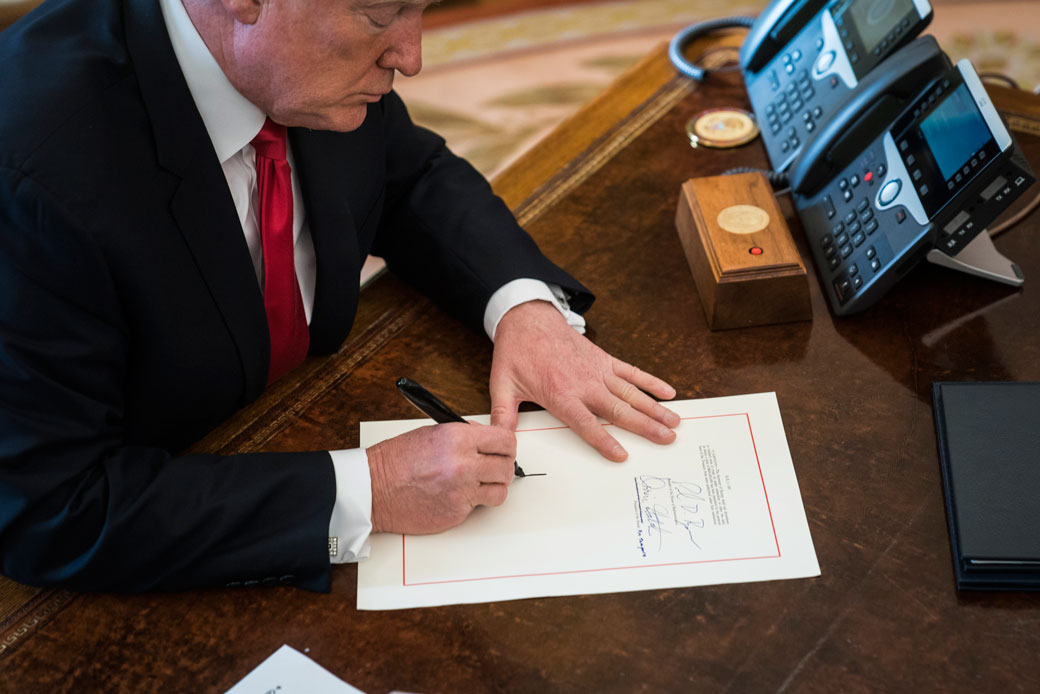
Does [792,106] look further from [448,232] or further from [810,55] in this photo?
[448,232]

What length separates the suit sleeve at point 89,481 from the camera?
1.28 m

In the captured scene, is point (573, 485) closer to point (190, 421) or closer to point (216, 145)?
point (190, 421)

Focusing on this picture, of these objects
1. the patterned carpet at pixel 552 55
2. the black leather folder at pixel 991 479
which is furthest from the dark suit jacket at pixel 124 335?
the patterned carpet at pixel 552 55

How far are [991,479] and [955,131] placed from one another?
0.55 m

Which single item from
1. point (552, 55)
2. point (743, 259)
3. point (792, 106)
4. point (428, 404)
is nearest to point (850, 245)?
point (743, 259)

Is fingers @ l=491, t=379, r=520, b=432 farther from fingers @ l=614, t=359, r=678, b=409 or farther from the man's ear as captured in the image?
the man's ear

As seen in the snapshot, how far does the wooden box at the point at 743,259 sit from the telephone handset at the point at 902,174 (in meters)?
0.10

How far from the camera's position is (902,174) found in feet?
5.40

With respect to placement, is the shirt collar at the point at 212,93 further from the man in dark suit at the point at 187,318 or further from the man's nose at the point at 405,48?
the man's nose at the point at 405,48

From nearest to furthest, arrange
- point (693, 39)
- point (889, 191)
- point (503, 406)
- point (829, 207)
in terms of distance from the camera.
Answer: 1. point (503, 406)
2. point (889, 191)
3. point (829, 207)
4. point (693, 39)

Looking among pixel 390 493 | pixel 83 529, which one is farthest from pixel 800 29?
pixel 83 529

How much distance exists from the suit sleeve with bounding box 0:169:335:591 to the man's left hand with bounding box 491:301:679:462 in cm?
34

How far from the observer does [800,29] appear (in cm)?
205
